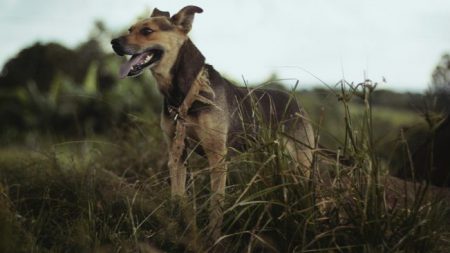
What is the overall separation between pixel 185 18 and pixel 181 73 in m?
0.55

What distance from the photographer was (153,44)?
6164mm

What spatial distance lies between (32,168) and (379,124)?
10.4m

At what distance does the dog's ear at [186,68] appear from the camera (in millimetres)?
6145

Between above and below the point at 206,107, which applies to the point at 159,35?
above

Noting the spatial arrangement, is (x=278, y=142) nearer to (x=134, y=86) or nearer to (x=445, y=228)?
(x=445, y=228)

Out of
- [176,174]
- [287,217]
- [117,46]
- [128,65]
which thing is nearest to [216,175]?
[176,174]

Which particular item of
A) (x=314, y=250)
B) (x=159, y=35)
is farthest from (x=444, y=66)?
(x=314, y=250)

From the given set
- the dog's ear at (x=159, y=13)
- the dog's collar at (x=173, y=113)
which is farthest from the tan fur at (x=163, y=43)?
the dog's ear at (x=159, y=13)

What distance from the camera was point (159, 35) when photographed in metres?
6.16

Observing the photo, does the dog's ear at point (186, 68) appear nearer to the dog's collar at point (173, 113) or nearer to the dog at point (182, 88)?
the dog at point (182, 88)

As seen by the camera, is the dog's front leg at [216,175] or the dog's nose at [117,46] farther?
the dog's nose at [117,46]

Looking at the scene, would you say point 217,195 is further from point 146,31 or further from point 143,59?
point 146,31

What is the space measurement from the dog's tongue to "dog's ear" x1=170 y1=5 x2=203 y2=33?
0.46m

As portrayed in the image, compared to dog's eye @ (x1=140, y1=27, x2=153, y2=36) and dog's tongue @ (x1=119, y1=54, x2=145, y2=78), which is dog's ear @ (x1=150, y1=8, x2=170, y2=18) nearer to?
dog's eye @ (x1=140, y1=27, x2=153, y2=36)
